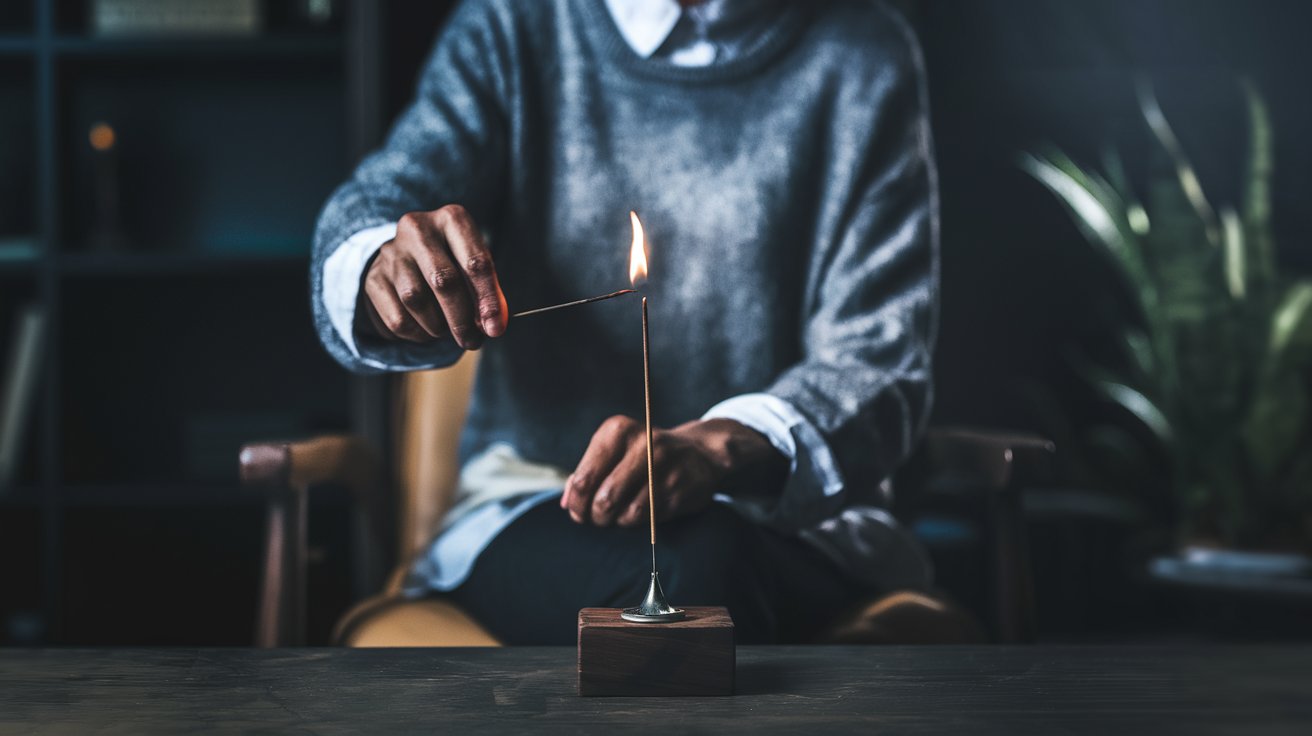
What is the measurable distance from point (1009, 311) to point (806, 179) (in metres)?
0.46

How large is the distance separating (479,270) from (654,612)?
0.29m

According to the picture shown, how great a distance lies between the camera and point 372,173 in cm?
94

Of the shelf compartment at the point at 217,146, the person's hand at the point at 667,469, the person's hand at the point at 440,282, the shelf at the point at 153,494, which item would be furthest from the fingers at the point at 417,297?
the shelf compartment at the point at 217,146

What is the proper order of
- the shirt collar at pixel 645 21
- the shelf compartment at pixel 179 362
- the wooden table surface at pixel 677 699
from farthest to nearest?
1. the shelf compartment at pixel 179 362
2. the shirt collar at pixel 645 21
3. the wooden table surface at pixel 677 699

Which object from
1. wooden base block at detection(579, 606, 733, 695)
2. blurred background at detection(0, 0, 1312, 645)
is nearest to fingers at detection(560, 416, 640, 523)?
wooden base block at detection(579, 606, 733, 695)

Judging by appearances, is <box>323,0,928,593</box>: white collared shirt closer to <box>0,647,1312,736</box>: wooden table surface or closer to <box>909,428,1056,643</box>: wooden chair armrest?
<box>909,428,1056,643</box>: wooden chair armrest

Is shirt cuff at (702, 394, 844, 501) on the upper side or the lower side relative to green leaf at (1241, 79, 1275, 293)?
lower

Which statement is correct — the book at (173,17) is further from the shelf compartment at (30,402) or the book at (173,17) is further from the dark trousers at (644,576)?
the dark trousers at (644,576)

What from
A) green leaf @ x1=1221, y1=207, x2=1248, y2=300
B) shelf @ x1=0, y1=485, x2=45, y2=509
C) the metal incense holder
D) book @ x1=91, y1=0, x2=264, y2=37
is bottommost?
shelf @ x1=0, y1=485, x2=45, y2=509

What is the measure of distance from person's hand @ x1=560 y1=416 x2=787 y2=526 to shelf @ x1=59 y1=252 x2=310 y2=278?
759 millimetres

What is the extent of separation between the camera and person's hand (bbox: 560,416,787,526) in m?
0.72

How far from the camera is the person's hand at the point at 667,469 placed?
72 cm

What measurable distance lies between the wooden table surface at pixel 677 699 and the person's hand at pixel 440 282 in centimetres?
23

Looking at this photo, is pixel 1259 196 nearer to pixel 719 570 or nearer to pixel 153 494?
pixel 719 570
